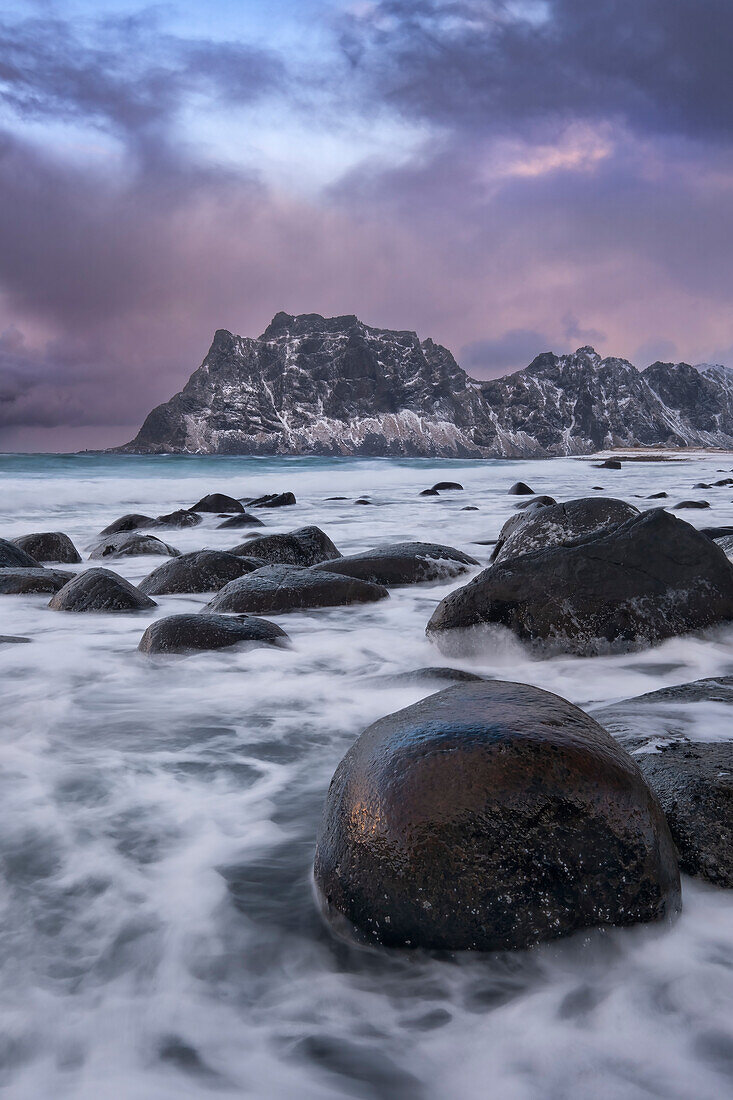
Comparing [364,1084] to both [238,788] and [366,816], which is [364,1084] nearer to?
[366,816]

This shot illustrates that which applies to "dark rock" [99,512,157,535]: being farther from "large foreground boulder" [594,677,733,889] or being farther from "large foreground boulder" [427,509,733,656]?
"large foreground boulder" [594,677,733,889]

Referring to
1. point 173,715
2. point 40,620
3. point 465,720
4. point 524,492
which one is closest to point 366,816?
point 465,720

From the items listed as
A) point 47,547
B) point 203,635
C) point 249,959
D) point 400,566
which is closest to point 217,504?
point 47,547

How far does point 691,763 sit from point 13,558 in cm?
724

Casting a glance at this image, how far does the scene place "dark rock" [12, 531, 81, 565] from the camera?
877 centimetres

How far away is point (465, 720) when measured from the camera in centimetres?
195

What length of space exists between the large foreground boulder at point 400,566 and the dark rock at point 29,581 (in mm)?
2440

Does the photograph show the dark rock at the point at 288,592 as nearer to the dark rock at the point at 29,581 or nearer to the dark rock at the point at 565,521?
the dark rock at the point at 565,521

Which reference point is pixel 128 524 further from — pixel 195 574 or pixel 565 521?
pixel 565 521

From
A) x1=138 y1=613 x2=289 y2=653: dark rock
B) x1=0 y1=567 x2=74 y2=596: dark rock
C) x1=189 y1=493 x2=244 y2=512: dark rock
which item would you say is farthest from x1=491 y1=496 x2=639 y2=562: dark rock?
Answer: x1=189 y1=493 x2=244 y2=512: dark rock

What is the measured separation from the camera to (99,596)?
570cm

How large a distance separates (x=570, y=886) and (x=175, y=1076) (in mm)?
922

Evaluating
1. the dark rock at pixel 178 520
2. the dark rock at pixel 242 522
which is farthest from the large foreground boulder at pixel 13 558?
the dark rock at pixel 242 522

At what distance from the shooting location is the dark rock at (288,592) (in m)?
5.52
